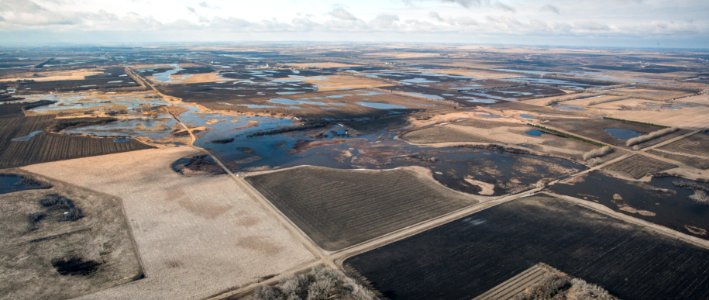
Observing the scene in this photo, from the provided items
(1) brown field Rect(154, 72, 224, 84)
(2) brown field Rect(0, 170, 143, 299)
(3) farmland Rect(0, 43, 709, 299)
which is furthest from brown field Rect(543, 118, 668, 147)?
(1) brown field Rect(154, 72, 224, 84)

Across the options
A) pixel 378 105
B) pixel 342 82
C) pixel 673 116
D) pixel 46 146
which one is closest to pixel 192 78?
pixel 342 82

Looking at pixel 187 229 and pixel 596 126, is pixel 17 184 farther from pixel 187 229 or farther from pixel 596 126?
pixel 596 126

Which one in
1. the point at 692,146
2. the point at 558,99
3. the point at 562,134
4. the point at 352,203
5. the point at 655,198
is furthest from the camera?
the point at 558,99

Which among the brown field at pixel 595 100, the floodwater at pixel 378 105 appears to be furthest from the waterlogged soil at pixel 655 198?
the brown field at pixel 595 100

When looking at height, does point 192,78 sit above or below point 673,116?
above

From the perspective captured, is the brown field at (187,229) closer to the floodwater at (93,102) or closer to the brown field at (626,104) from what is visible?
the floodwater at (93,102)

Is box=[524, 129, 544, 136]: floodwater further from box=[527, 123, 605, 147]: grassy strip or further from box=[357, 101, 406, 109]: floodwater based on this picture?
box=[357, 101, 406, 109]: floodwater

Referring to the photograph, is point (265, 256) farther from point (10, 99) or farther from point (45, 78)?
point (45, 78)
